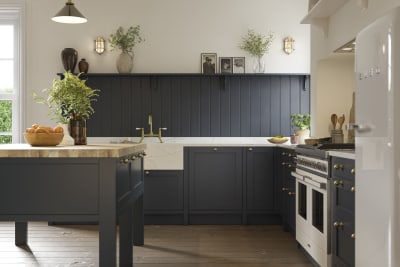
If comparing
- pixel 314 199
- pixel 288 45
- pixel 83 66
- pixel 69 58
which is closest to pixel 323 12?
pixel 314 199

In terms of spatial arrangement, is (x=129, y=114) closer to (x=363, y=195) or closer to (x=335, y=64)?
(x=335, y=64)

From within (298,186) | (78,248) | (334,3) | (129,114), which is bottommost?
(78,248)

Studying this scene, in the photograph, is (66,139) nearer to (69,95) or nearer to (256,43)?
(69,95)

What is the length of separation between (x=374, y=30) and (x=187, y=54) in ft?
13.4

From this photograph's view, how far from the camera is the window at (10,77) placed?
6.25 metres

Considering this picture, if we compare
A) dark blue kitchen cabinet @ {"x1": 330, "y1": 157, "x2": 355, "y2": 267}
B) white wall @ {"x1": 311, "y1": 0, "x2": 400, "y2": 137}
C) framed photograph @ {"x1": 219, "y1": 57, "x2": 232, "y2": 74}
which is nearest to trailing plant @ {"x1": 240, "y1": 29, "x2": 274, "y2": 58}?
framed photograph @ {"x1": 219, "y1": 57, "x2": 232, "y2": 74}

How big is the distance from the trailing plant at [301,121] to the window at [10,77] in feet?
11.4

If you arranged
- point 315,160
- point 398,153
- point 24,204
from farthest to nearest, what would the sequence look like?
1. point 315,160
2. point 24,204
3. point 398,153

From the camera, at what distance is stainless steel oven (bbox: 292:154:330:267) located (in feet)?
11.0

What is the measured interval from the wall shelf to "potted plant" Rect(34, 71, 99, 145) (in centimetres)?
202

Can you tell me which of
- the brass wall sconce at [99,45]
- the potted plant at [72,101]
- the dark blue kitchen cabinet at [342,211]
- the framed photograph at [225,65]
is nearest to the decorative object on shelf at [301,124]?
the framed photograph at [225,65]

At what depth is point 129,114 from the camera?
19.9ft

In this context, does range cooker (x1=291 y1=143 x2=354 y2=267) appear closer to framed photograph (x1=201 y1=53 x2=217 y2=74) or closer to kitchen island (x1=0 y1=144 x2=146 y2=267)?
kitchen island (x1=0 y1=144 x2=146 y2=267)

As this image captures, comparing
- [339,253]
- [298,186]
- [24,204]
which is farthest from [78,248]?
[339,253]
